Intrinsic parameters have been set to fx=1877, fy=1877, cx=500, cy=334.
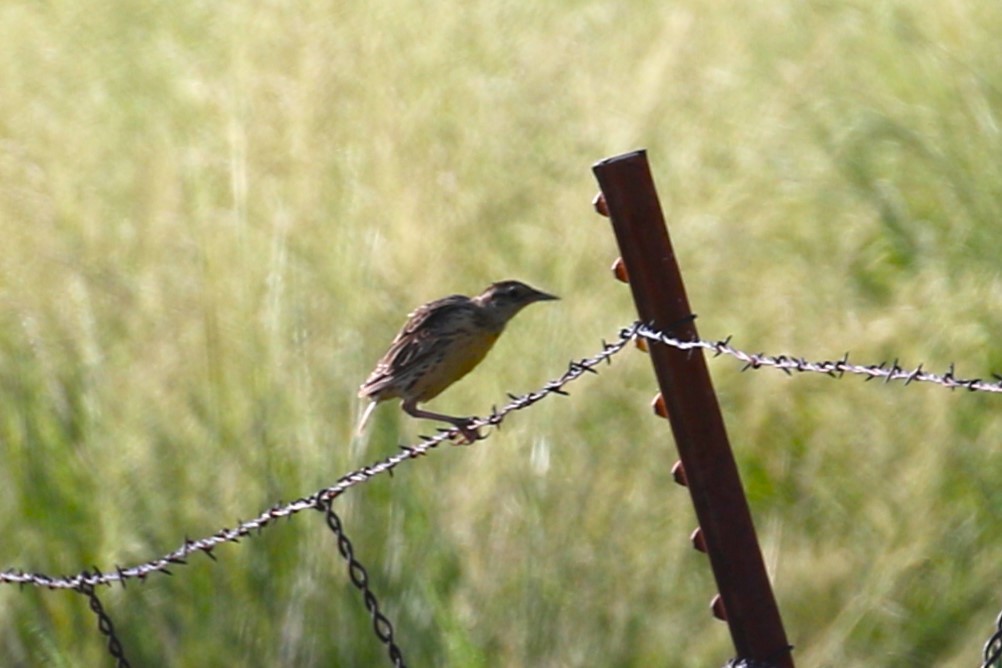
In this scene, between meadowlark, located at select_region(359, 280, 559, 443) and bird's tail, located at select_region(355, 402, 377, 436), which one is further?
bird's tail, located at select_region(355, 402, 377, 436)

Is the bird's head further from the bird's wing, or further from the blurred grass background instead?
the blurred grass background

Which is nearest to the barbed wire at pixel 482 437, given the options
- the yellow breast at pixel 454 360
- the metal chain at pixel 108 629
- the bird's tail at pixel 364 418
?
the metal chain at pixel 108 629

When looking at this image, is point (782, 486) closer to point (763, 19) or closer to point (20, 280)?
point (763, 19)

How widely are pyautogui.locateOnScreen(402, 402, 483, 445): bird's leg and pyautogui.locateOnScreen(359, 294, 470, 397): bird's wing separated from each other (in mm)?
67

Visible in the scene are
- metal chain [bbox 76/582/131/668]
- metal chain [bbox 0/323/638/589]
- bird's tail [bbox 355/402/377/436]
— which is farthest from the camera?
bird's tail [bbox 355/402/377/436]

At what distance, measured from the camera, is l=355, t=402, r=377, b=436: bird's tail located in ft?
13.0

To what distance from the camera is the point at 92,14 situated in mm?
5324

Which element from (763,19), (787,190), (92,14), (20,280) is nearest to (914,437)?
(787,190)

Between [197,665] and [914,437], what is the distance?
1.56m

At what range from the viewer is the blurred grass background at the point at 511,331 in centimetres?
379

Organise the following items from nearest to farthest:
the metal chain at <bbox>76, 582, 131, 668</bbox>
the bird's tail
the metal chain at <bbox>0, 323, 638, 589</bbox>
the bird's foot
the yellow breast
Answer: the metal chain at <bbox>0, 323, 638, 589</bbox>, the bird's foot, the metal chain at <bbox>76, 582, 131, 668</bbox>, the yellow breast, the bird's tail

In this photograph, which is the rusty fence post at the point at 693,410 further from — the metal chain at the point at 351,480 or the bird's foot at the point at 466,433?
the bird's foot at the point at 466,433

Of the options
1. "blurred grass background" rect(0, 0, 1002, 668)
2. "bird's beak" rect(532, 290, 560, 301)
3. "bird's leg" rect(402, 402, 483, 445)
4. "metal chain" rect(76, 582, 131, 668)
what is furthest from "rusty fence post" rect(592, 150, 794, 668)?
"metal chain" rect(76, 582, 131, 668)

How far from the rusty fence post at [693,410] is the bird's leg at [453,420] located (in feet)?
3.04
